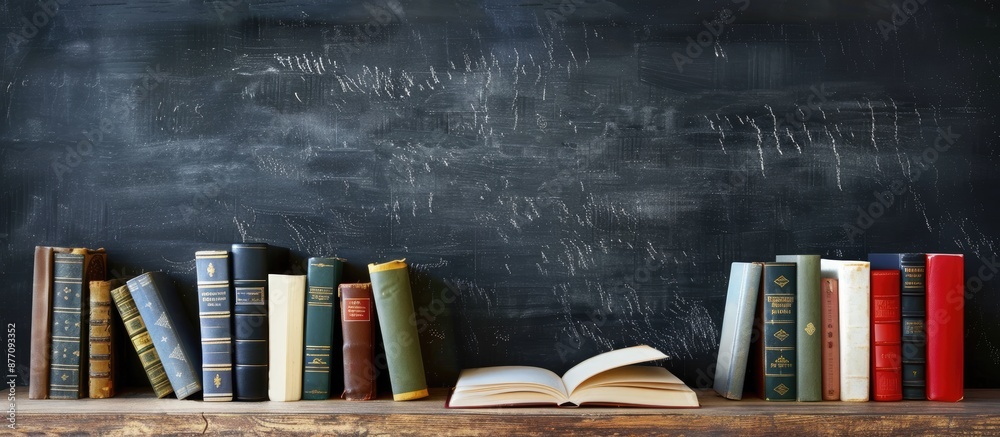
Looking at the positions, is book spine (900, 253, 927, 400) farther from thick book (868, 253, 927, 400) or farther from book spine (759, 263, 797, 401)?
book spine (759, 263, 797, 401)

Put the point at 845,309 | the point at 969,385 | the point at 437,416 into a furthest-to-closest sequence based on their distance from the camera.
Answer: the point at 969,385
the point at 845,309
the point at 437,416

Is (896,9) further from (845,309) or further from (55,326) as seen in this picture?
(55,326)

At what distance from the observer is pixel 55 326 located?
5.70ft

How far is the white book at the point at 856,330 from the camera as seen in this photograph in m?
1.70

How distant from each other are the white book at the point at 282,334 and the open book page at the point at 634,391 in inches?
27.2

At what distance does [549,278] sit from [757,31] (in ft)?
2.96

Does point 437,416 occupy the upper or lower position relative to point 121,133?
lower

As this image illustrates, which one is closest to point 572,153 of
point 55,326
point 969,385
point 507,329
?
point 507,329

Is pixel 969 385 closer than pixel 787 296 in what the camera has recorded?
No

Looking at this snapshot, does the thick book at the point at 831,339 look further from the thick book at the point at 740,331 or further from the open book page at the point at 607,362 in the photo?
the open book page at the point at 607,362

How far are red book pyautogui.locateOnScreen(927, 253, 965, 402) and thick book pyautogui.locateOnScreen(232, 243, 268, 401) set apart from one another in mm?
1624

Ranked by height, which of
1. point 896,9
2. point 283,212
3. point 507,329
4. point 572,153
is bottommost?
point 507,329

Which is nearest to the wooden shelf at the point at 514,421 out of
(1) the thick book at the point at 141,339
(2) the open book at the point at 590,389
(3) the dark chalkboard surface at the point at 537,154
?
(2) the open book at the point at 590,389

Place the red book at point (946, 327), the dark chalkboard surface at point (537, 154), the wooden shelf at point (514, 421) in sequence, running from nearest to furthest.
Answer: the wooden shelf at point (514, 421) → the red book at point (946, 327) → the dark chalkboard surface at point (537, 154)
